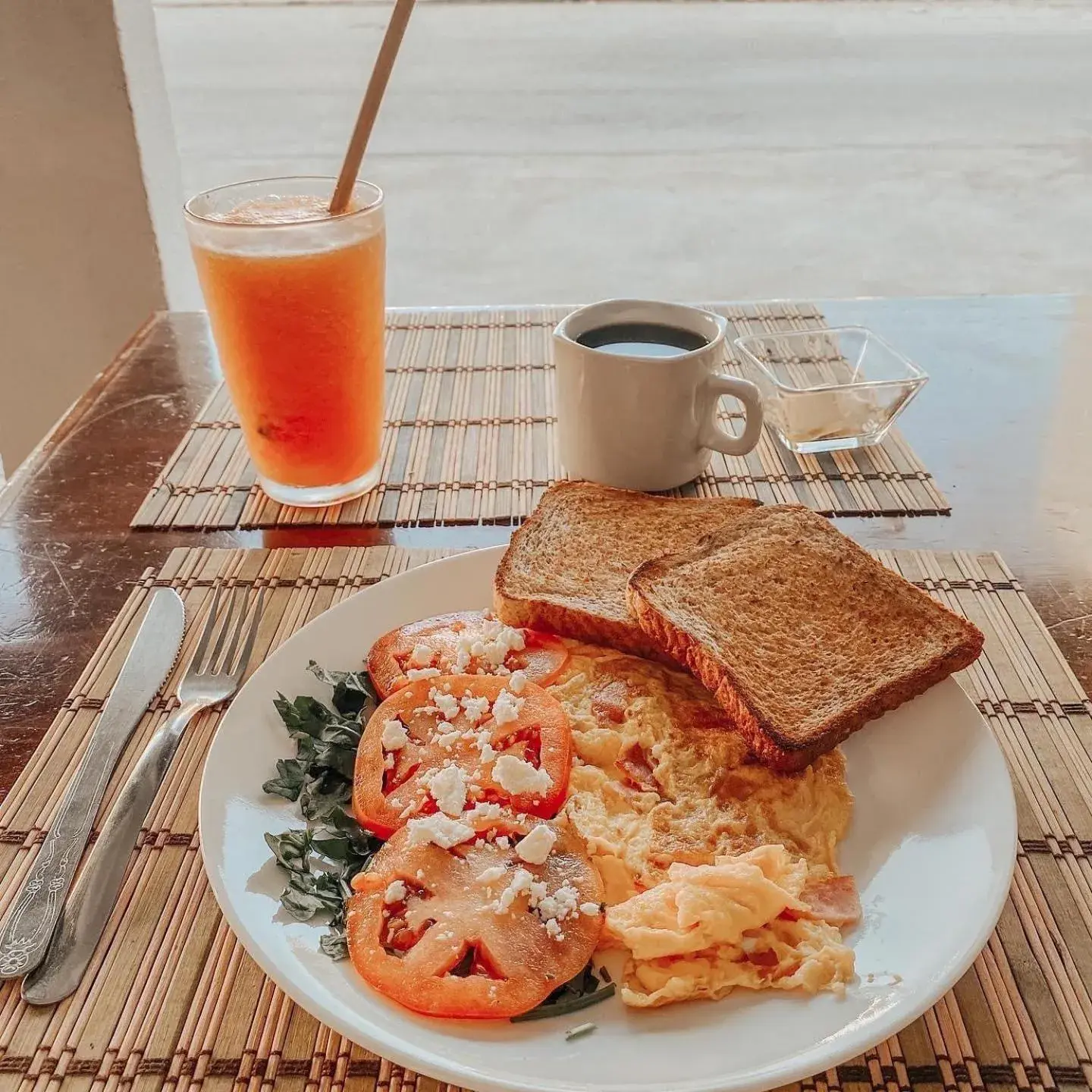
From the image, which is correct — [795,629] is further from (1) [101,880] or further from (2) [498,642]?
(1) [101,880]

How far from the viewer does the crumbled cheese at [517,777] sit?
1158 mm

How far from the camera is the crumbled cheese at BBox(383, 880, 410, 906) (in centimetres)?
104

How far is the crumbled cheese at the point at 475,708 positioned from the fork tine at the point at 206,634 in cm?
47

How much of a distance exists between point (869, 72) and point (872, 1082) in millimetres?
9916

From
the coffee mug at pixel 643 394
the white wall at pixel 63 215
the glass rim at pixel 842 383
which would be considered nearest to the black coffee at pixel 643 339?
the coffee mug at pixel 643 394

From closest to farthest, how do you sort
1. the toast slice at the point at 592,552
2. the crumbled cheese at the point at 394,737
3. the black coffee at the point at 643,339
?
the crumbled cheese at the point at 394,737
the toast slice at the point at 592,552
the black coffee at the point at 643,339

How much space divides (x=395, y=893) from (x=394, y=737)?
22 centimetres

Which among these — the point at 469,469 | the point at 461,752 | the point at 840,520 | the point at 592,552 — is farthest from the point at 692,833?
the point at 469,469

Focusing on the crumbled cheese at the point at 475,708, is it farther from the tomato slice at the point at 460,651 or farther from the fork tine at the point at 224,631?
the fork tine at the point at 224,631

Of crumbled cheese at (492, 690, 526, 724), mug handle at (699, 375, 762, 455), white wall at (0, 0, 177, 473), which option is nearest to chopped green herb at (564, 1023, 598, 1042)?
crumbled cheese at (492, 690, 526, 724)

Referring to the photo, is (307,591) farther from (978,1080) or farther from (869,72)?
(869,72)

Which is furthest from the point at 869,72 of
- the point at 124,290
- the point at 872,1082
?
the point at 872,1082

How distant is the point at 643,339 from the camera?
1977mm

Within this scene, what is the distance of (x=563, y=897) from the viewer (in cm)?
103
